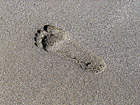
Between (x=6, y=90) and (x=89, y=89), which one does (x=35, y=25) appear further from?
(x=89, y=89)

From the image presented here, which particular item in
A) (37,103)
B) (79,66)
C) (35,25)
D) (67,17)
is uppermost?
(67,17)

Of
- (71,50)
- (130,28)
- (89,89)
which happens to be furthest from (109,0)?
(89,89)

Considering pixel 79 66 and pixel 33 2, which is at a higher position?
pixel 33 2

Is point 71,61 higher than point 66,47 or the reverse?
the reverse
